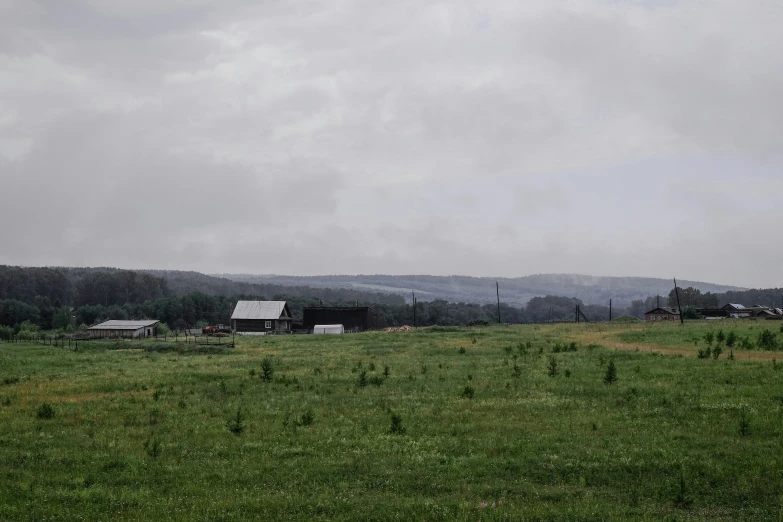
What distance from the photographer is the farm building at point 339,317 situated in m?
122

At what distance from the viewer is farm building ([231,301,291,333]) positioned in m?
116

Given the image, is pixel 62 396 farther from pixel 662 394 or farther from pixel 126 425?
pixel 662 394

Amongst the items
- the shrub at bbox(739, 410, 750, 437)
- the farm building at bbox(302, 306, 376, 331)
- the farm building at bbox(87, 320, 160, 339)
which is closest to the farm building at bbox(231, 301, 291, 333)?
the farm building at bbox(302, 306, 376, 331)

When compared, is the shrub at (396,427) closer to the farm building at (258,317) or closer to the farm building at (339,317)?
the farm building at (258,317)

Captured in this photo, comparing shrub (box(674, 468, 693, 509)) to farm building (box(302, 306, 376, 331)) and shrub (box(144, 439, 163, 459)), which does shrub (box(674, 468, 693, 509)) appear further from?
farm building (box(302, 306, 376, 331))

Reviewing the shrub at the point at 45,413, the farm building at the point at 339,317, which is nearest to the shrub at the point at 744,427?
the shrub at the point at 45,413

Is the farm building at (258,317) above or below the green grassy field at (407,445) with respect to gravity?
above

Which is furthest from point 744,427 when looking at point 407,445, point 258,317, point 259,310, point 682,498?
point 259,310

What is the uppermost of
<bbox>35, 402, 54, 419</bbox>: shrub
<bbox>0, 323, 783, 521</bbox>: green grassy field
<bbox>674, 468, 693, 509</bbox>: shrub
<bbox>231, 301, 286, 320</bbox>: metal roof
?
<bbox>231, 301, 286, 320</bbox>: metal roof

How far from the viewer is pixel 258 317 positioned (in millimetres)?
116562

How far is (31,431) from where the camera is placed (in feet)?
74.0

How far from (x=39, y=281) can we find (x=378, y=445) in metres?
198

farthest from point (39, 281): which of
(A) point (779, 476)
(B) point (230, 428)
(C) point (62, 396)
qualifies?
(A) point (779, 476)

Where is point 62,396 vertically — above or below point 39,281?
below
